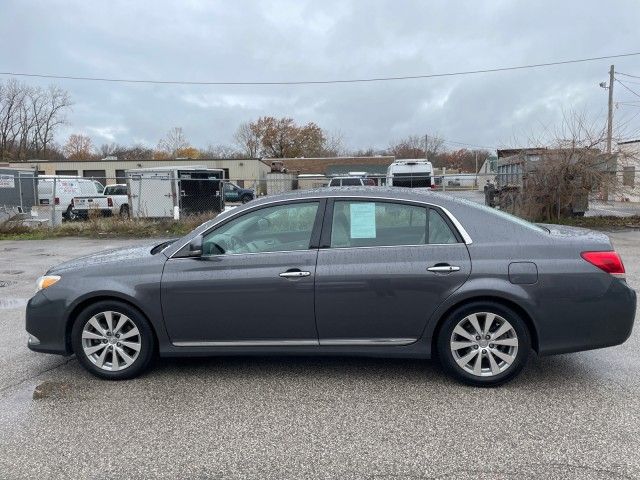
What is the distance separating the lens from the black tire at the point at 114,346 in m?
4.02

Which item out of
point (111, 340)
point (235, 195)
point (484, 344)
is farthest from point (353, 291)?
point (235, 195)

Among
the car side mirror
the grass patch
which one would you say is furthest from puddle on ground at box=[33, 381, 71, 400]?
the grass patch

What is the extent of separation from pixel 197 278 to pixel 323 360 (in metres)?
→ 1.41

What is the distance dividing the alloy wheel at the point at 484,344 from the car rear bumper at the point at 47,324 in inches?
125

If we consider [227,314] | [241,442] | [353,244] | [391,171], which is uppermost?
[391,171]

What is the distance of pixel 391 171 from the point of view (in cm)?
2109

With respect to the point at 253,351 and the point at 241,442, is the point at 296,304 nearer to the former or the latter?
the point at 253,351

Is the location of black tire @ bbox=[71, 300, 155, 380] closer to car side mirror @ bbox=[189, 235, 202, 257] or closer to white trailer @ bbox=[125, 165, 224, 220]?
car side mirror @ bbox=[189, 235, 202, 257]

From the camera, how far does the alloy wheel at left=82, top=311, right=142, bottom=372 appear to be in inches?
160

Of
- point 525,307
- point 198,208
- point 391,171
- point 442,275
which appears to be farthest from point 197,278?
point 391,171

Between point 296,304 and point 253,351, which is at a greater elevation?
point 296,304

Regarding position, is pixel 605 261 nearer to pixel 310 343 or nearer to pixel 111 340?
pixel 310 343

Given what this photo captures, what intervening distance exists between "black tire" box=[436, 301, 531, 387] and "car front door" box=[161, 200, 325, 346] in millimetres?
1031

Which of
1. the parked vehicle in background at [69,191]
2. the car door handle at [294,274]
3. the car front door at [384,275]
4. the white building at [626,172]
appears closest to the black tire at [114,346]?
the car door handle at [294,274]
